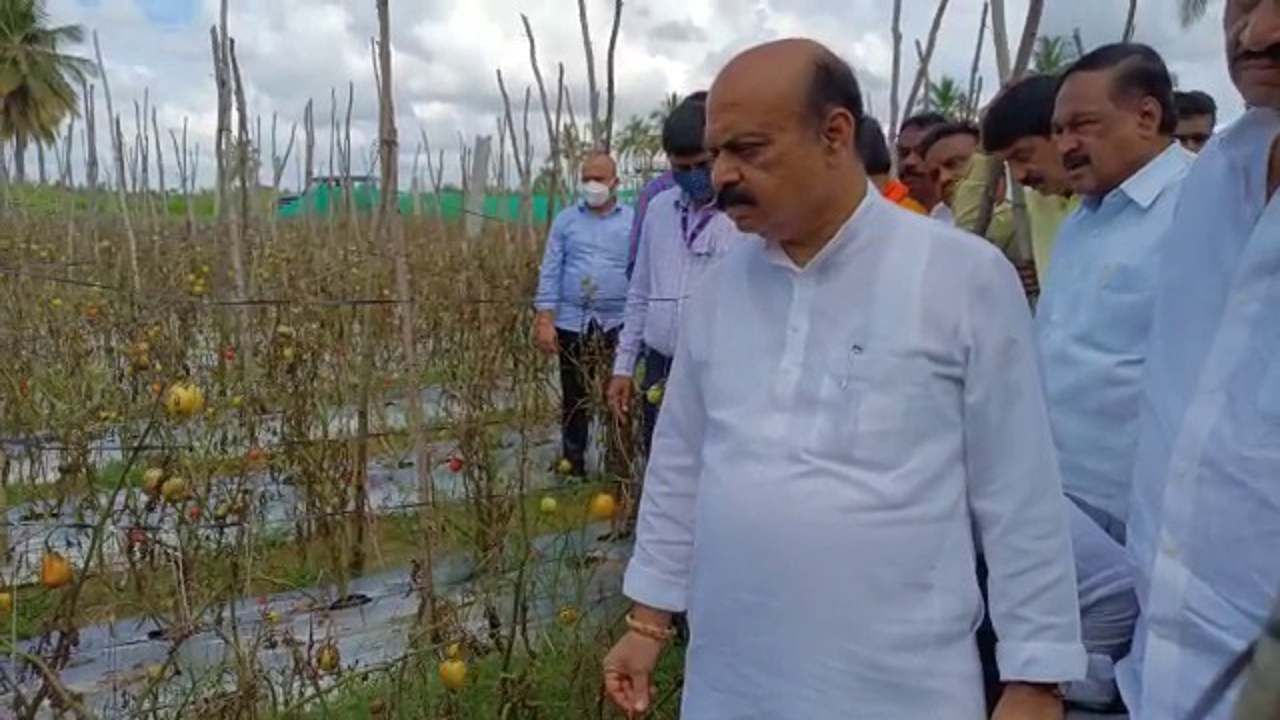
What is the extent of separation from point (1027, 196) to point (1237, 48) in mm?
1308

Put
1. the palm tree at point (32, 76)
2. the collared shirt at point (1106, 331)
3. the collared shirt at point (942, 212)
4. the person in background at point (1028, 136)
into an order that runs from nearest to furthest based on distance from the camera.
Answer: the collared shirt at point (1106, 331) → the person in background at point (1028, 136) → the collared shirt at point (942, 212) → the palm tree at point (32, 76)

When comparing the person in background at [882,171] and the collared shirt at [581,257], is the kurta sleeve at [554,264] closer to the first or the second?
the collared shirt at [581,257]

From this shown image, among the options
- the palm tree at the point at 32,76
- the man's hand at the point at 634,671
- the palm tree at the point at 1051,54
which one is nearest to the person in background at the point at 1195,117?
the palm tree at the point at 1051,54

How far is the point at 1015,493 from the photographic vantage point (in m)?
1.24

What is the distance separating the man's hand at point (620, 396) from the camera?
10.2 ft

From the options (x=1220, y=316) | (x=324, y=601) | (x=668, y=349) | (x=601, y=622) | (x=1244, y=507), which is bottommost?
(x=324, y=601)

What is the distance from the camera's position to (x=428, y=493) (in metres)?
3.31

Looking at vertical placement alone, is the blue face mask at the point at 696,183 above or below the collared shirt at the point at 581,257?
above

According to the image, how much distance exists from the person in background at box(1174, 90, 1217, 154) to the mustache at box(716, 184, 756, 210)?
7.31ft

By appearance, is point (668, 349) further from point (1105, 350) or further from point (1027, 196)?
point (1105, 350)

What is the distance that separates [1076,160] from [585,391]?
99.9 inches

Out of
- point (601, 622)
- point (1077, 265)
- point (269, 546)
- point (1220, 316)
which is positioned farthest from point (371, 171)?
point (1220, 316)

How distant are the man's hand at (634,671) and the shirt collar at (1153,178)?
2.70ft

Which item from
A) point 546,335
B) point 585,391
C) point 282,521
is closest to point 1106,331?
point 282,521
